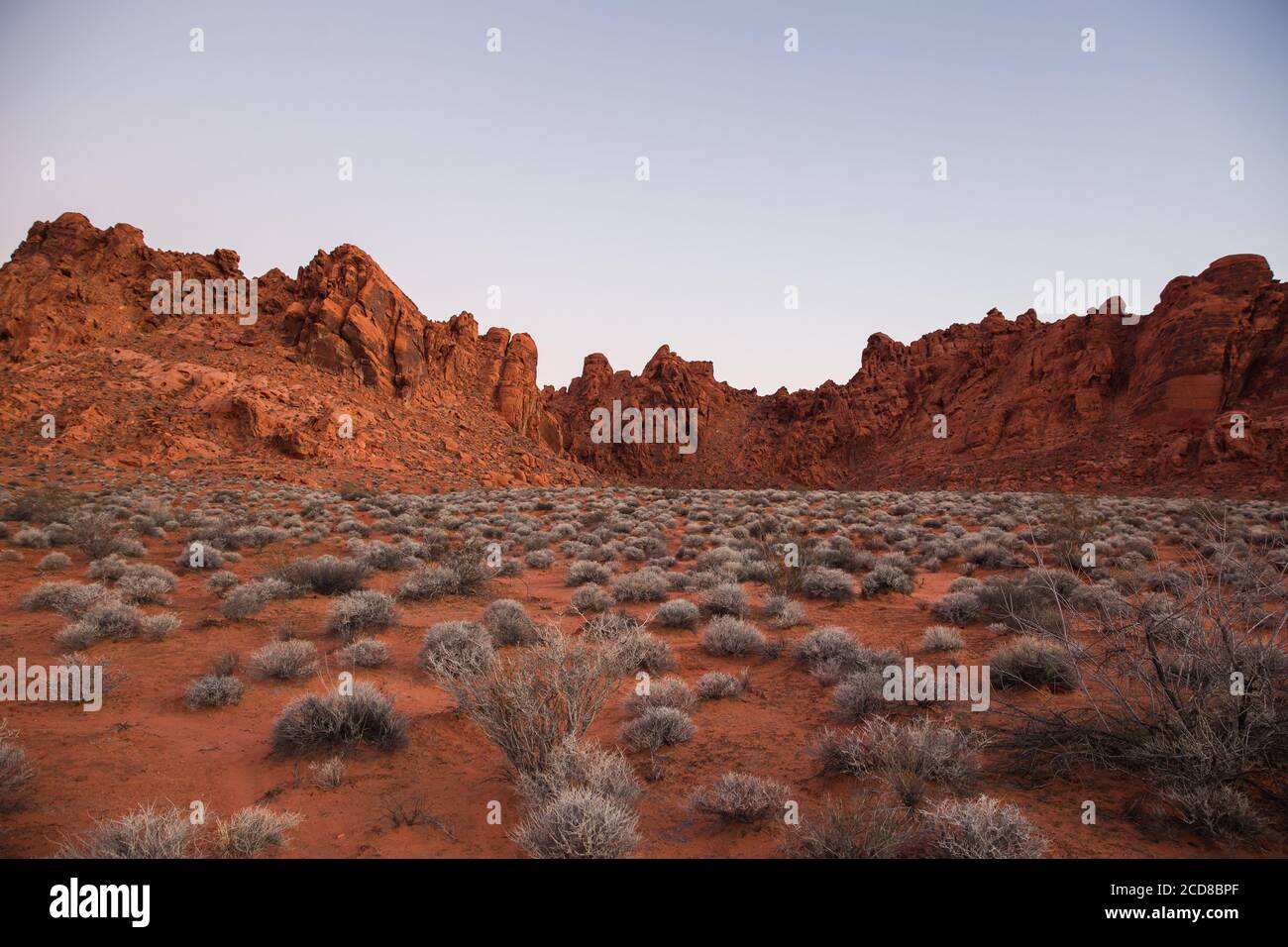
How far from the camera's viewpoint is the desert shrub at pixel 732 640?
21.8 feet

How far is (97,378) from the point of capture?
34.1m

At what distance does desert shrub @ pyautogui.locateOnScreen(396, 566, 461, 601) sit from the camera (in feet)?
28.9

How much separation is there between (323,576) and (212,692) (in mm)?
4252

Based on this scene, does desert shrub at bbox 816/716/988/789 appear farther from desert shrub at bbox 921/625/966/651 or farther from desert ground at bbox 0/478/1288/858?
desert shrub at bbox 921/625/966/651

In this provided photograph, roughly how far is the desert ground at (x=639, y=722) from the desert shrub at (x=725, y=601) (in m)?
0.04

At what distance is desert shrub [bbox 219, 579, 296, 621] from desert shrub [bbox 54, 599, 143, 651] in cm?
92

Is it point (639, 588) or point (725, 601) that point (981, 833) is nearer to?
point (725, 601)

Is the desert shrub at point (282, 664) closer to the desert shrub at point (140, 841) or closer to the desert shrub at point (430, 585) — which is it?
the desert shrub at point (140, 841)

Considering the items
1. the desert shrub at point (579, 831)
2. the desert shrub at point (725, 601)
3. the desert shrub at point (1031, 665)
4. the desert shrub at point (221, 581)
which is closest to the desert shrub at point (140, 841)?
the desert shrub at point (579, 831)

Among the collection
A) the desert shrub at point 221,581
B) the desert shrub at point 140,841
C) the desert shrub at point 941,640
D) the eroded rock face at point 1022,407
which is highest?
the eroded rock face at point 1022,407

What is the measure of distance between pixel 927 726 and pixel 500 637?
15.2 feet
